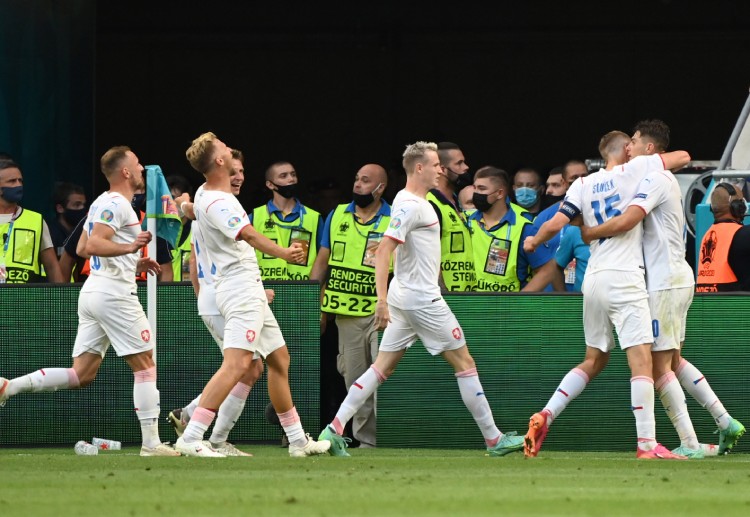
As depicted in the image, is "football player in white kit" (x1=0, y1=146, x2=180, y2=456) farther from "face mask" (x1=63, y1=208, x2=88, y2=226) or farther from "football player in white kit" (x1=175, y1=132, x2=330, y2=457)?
"face mask" (x1=63, y1=208, x2=88, y2=226)

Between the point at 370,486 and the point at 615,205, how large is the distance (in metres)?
3.12

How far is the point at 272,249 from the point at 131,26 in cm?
1602

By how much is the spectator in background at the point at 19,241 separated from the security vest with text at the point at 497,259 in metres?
3.44

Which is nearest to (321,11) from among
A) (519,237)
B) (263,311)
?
(519,237)

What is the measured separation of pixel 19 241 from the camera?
42.6ft

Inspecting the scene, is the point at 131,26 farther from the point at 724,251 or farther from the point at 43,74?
the point at 724,251

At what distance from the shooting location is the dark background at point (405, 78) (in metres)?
24.6

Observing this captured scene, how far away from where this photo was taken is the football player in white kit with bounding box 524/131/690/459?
1007 cm

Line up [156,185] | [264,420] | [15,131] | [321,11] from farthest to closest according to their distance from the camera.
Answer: [321,11] → [15,131] → [264,420] → [156,185]

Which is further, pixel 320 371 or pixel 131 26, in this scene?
pixel 131 26

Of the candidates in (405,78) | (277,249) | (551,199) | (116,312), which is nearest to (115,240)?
(116,312)

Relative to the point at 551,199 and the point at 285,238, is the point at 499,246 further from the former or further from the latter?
the point at 551,199

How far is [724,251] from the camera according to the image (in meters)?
12.3

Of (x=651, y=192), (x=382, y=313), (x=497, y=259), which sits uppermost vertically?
(x=651, y=192)
